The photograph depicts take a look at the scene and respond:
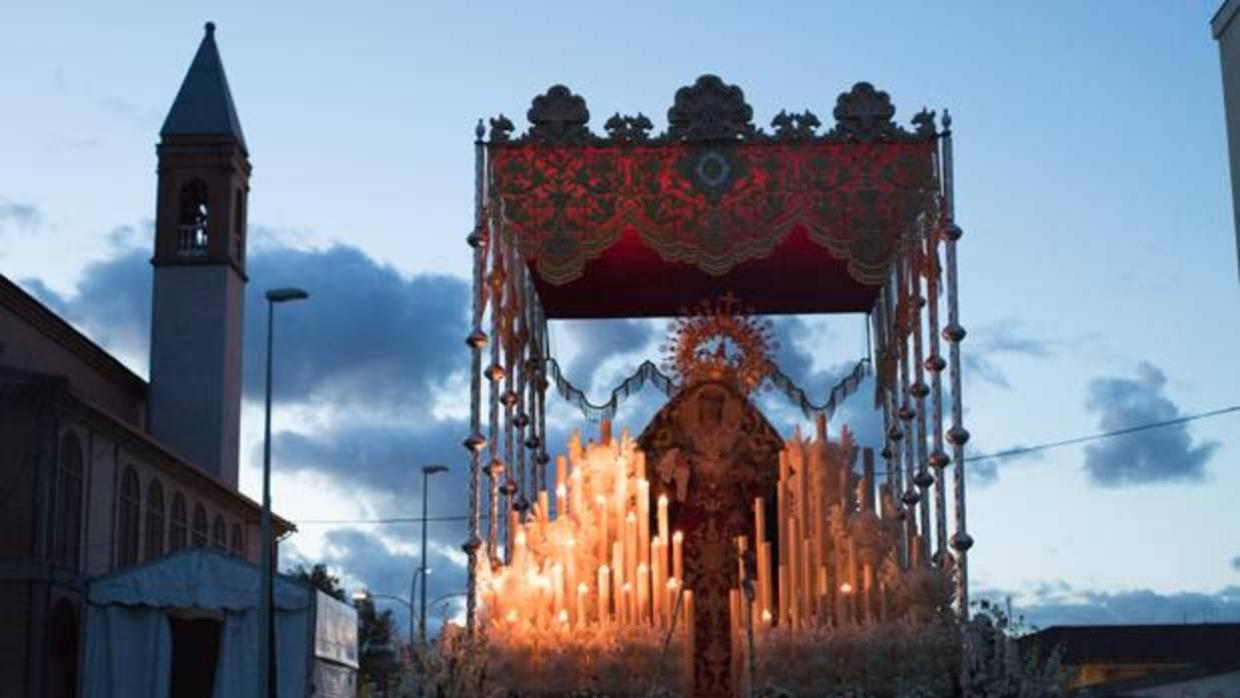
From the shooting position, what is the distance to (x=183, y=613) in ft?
117

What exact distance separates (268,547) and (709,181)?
808cm

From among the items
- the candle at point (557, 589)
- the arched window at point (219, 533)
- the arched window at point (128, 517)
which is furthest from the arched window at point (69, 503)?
the candle at point (557, 589)

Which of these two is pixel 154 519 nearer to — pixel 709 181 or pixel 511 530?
pixel 511 530

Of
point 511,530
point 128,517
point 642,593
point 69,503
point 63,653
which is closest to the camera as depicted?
point 642,593

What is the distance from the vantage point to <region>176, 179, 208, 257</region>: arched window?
5719 cm

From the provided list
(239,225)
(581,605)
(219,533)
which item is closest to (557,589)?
(581,605)

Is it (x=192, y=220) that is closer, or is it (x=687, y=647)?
(x=687, y=647)

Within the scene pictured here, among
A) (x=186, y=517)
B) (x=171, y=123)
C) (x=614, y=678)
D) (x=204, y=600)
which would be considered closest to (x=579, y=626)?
(x=614, y=678)

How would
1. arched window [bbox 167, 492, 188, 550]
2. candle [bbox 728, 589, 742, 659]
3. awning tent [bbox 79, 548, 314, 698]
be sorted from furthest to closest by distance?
1. arched window [bbox 167, 492, 188, 550]
2. awning tent [bbox 79, 548, 314, 698]
3. candle [bbox 728, 589, 742, 659]

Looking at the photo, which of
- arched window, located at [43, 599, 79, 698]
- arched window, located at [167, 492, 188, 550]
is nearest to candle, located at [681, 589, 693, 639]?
arched window, located at [43, 599, 79, 698]

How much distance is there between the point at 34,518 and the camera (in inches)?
1480

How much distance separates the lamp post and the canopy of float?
19.5 ft

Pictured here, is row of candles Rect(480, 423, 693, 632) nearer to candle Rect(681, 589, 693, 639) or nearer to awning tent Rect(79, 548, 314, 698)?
candle Rect(681, 589, 693, 639)

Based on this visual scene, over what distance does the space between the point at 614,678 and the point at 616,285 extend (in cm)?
783
